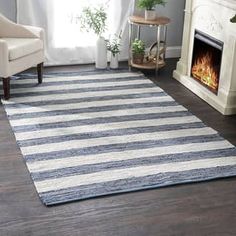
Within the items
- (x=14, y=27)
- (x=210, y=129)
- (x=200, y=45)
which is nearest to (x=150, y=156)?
(x=210, y=129)

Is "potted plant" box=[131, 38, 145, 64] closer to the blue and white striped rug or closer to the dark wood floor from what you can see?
the blue and white striped rug

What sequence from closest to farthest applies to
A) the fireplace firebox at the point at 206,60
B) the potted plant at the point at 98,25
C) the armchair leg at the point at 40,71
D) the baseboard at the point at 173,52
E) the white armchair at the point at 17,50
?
1. the white armchair at the point at 17,50
2. the fireplace firebox at the point at 206,60
3. the armchair leg at the point at 40,71
4. the potted plant at the point at 98,25
5. the baseboard at the point at 173,52

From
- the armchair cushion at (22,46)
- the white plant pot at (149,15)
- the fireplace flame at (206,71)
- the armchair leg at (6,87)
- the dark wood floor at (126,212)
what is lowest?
the dark wood floor at (126,212)

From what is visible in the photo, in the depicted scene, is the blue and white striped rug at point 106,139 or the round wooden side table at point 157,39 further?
the round wooden side table at point 157,39

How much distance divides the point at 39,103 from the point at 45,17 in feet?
3.98

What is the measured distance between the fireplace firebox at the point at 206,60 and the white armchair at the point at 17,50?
4.59 feet

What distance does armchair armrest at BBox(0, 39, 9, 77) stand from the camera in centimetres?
366

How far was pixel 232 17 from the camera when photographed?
3543mm

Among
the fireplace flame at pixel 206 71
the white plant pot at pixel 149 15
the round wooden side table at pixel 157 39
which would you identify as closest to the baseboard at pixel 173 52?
the round wooden side table at pixel 157 39

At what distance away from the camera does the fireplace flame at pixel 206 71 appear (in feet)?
13.0

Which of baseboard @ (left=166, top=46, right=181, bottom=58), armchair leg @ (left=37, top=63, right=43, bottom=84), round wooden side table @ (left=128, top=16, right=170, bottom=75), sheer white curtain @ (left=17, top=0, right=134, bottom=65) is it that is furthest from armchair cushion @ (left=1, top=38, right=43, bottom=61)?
baseboard @ (left=166, top=46, right=181, bottom=58)

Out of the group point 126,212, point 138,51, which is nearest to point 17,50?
point 138,51

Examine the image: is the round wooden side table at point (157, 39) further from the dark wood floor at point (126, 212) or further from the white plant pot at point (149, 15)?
the dark wood floor at point (126, 212)

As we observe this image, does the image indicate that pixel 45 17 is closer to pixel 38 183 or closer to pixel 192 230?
pixel 38 183
